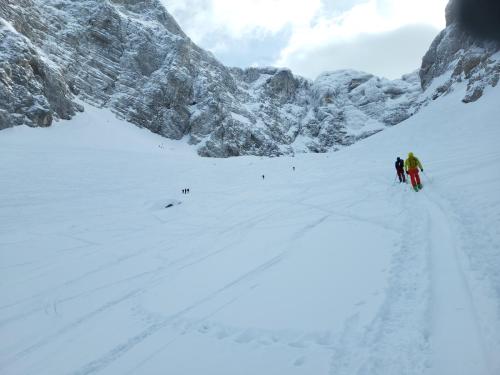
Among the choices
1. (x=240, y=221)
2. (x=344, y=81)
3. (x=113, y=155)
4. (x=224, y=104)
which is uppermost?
(x=344, y=81)

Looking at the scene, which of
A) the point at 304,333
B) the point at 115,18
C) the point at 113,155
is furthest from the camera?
the point at 115,18

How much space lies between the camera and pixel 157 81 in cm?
8481

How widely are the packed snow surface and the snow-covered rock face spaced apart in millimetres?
3822

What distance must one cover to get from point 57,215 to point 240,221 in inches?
434

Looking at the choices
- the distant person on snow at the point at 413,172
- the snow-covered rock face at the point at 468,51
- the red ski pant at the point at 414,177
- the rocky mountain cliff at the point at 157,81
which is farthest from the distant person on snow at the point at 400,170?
the rocky mountain cliff at the point at 157,81

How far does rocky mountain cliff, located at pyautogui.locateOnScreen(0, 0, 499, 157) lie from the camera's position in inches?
2004

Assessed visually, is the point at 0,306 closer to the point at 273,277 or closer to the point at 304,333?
the point at 273,277

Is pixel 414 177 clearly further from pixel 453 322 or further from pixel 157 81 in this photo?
pixel 157 81

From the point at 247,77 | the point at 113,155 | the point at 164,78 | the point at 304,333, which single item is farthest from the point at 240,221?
the point at 247,77

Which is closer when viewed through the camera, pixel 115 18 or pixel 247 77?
pixel 115 18

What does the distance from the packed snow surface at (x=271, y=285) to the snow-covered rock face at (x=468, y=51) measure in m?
3.82

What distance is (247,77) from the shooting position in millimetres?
151750

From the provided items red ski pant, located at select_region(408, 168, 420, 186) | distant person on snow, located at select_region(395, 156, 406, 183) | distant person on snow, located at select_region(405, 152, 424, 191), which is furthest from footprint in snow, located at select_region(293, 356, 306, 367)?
distant person on snow, located at select_region(395, 156, 406, 183)

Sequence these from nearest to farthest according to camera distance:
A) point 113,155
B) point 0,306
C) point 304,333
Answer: point 304,333 → point 0,306 → point 113,155
